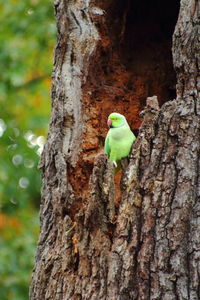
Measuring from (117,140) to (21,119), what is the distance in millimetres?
5843

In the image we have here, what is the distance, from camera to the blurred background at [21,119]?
9.02 metres

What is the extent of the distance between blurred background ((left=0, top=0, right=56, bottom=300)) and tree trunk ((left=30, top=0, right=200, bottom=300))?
4.12 metres

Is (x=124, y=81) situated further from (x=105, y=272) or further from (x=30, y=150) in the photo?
(x=30, y=150)

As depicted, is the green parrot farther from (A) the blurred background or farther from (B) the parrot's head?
(A) the blurred background

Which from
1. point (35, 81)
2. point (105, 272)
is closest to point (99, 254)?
point (105, 272)

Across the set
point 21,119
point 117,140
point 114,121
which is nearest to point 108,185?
point 117,140

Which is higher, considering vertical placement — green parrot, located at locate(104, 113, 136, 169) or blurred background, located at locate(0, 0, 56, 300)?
blurred background, located at locate(0, 0, 56, 300)

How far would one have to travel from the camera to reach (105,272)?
3.78m

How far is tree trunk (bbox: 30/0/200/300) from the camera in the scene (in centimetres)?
365

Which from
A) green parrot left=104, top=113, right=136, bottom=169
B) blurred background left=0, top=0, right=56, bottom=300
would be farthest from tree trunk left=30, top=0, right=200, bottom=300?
blurred background left=0, top=0, right=56, bottom=300

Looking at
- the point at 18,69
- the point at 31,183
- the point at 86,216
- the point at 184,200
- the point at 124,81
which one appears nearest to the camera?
the point at 184,200

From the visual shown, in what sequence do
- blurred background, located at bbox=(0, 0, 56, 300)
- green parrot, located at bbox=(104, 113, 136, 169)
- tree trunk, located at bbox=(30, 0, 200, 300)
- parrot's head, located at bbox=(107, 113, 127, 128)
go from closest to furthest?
1. tree trunk, located at bbox=(30, 0, 200, 300)
2. green parrot, located at bbox=(104, 113, 136, 169)
3. parrot's head, located at bbox=(107, 113, 127, 128)
4. blurred background, located at bbox=(0, 0, 56, 300)

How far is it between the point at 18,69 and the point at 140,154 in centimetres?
548

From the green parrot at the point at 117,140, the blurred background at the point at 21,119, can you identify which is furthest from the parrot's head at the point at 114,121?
the blurred background at the point at 21,119
